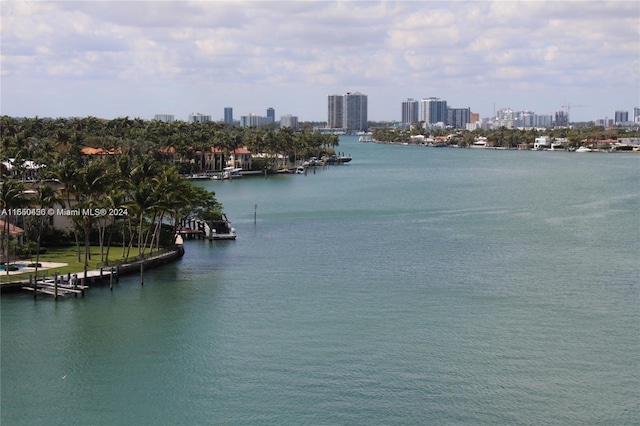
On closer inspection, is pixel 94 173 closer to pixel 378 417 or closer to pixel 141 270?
pixel 141 270

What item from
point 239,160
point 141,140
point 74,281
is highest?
point 141,140

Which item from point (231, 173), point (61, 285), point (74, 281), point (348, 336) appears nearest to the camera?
point (348, 336)

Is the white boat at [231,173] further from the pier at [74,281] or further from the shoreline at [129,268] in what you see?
the pier at [74,281]

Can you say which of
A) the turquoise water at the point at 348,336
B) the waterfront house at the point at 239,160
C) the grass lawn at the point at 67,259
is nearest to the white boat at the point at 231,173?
the waterfront house at the point at 239,160

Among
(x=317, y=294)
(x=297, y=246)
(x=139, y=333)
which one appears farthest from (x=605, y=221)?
(x=139, y=333)

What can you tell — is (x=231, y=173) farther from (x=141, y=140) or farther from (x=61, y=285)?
(x=61, y=285)

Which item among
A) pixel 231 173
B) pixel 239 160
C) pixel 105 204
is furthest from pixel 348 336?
pixel 239 160
